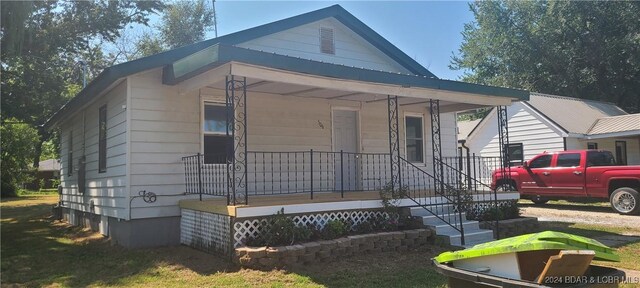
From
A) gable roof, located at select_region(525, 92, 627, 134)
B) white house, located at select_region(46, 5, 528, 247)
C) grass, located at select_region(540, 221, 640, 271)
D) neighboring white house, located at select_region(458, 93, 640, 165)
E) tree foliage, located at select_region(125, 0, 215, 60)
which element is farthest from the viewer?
tree foliage, located at select_region(125, 0, 215, 60)

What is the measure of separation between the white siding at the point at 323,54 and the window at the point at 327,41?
0.09m

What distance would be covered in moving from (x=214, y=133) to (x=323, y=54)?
3.60m

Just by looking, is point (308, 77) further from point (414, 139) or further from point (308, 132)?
point (414, 139)

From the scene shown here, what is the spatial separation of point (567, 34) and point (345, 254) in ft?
86.9

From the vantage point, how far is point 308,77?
772 centimetres

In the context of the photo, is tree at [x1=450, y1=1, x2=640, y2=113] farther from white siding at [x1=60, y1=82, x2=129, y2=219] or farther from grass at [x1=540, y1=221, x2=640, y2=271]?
white siding at [x1=60, y1=82, x2=129, y2=219]

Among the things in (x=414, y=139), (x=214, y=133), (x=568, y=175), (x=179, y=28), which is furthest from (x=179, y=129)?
(x=179, y=28)

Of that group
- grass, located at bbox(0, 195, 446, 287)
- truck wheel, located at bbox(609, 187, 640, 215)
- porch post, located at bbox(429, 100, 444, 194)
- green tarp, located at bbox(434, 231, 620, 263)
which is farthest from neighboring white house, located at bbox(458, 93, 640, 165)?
green tarp, located at bbox(434, 231, 620, 263)

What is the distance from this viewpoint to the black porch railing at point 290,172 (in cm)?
Answer: 883

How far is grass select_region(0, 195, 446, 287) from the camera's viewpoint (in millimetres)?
5953

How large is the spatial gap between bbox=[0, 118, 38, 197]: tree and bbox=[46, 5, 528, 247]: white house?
20.4 meters

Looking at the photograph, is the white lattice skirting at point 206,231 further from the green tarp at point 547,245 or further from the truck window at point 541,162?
the truck window at point 541,162

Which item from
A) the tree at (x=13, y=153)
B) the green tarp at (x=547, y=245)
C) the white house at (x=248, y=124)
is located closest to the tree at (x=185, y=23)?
the tree at (x=13, y=153)

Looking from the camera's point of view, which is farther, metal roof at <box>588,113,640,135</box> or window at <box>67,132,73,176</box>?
metal roof at <box>588,113,640,135</box>
